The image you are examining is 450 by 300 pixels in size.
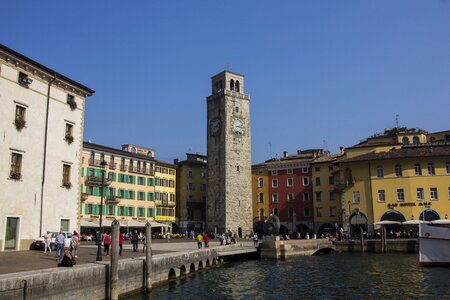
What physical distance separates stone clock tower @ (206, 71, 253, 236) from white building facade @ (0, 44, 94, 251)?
43187 mm

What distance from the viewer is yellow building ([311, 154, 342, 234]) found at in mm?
74375

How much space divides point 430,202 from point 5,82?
51.4m

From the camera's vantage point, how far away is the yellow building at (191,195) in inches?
3248

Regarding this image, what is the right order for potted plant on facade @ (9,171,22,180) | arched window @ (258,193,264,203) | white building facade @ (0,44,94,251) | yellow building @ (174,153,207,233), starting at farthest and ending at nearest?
arched window @ (258,193,264,203) → yellow building @ (174,153,207,233) → potted plant on facade @ (9,171,22,180) → white building facade @ (0,44,94,251)

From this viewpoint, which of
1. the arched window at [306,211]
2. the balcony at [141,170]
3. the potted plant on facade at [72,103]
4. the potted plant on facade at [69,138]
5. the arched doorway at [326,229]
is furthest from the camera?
the arched window at [306,211]

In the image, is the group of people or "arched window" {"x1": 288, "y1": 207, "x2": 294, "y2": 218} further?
"arched window" {"x1": 288, "y1": 207, "x2": 294, "y2": 218}

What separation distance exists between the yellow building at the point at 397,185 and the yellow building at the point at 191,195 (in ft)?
96.0

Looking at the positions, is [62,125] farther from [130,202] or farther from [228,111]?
[228,111]

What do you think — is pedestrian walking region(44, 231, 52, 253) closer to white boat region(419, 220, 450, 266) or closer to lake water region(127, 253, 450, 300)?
lake water region(127, 253, 450, 300)

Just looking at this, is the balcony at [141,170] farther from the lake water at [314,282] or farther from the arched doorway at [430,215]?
the arched doorway at [430,215]

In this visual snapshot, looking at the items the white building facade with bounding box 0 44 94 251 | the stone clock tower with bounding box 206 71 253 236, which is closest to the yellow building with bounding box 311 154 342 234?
the stone clock tower with bounding box 206 71 253 236

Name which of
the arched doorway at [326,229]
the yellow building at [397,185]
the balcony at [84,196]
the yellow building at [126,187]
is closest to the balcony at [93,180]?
the yellow building at [126,187]

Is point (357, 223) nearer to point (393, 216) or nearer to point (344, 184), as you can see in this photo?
point (393, 216)

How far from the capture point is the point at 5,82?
2838cm
